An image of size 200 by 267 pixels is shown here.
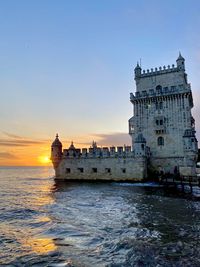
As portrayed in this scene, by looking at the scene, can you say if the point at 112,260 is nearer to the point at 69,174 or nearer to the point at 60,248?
the point at 60,248

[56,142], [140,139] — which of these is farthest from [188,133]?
[56,142]

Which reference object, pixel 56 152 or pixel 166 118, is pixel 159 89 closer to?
pixel 166 118

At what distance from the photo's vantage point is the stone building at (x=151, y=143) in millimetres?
37062

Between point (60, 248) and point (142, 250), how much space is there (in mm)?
3395

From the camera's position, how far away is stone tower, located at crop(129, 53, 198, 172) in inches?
1469

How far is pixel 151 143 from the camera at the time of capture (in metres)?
39.9

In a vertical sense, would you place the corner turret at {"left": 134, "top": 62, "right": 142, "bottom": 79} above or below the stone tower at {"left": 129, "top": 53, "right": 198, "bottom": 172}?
above

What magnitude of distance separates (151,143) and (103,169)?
29.6ft

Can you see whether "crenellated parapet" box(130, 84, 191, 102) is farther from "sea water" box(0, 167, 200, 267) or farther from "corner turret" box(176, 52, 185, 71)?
"sea water" box(0, 167, 200, 267)

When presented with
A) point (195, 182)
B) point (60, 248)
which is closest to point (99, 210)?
point (60, 248)

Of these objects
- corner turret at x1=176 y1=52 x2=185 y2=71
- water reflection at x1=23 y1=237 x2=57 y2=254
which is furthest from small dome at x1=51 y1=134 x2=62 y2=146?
water reflection at x1=23 y1=237 x2=57 y2=254

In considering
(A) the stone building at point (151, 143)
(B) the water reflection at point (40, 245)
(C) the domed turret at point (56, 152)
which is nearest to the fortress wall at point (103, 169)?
(A) the stone building at point (151, 143)

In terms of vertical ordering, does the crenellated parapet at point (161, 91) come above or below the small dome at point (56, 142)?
above

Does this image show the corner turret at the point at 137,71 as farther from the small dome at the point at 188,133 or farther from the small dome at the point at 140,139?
the small dome at the point at 188,133
